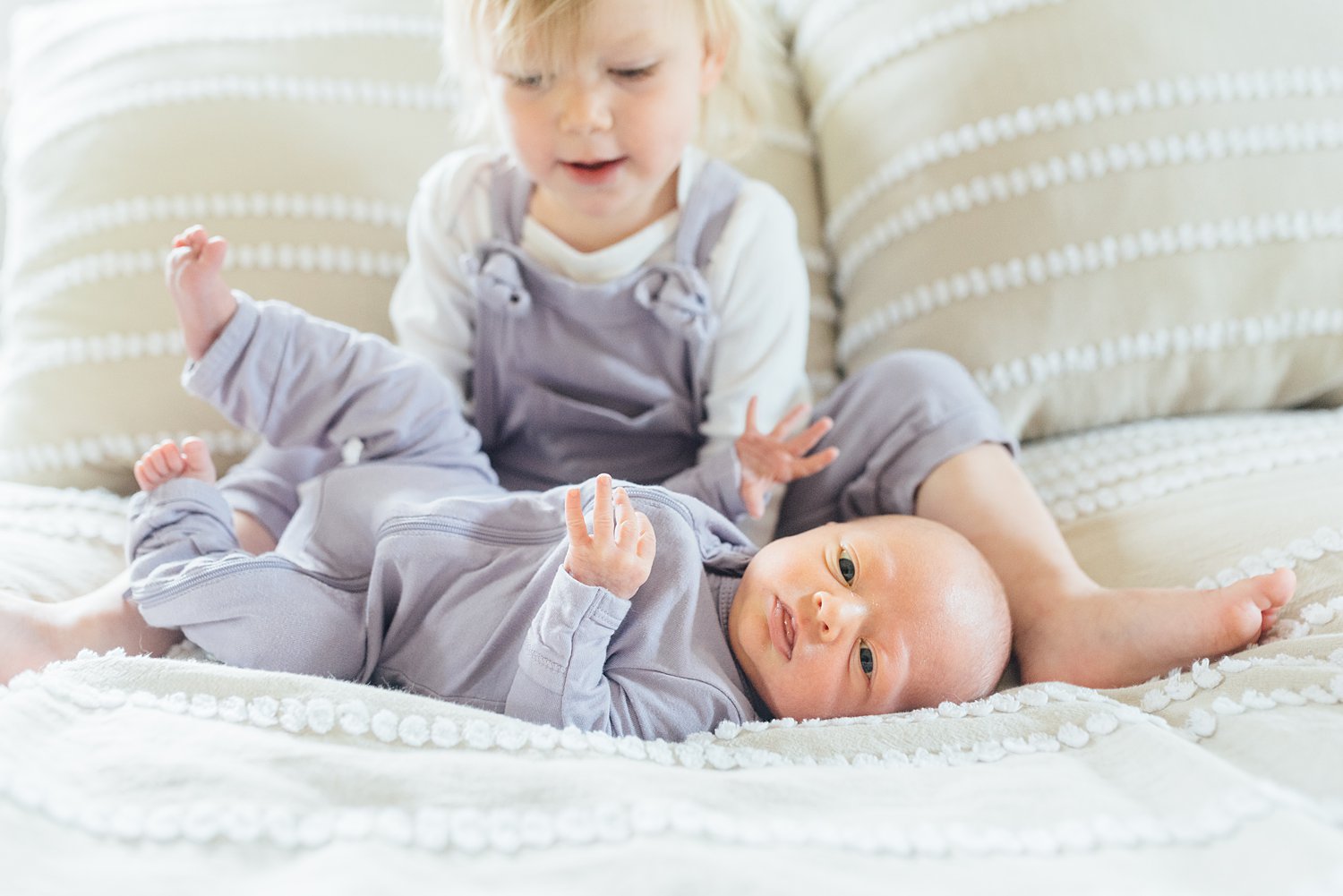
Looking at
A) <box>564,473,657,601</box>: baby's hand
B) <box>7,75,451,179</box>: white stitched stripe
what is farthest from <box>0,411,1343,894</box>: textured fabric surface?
<box>7,75,451,179</box>: white stitched stripe

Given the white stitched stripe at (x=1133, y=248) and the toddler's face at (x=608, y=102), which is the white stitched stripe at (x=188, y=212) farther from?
the white stitched stripe at (x=1133, y=248)

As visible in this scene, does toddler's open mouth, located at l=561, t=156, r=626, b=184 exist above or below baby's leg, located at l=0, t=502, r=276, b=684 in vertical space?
above

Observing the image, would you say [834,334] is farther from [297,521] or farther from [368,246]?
[297,521]

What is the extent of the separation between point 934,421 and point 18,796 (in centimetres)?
75

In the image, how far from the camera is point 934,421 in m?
0.99

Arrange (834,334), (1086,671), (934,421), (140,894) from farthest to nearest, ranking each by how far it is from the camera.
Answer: (834,334)
(934,421)
(1086,671)
(140,894)

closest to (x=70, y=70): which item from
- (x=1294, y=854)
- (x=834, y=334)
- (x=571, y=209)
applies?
(x=571, y=209)

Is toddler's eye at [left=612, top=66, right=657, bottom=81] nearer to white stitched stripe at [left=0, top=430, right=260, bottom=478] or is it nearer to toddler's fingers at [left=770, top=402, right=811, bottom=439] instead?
toddler's fingers at [left=770, top=402, right=811, bottom=439]

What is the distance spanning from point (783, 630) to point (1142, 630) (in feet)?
0.90

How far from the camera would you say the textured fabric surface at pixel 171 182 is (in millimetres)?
1045

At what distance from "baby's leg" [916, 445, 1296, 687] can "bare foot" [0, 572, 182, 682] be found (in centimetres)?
66

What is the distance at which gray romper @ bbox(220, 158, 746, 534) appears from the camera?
3.37 ft

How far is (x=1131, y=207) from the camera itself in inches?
41.4

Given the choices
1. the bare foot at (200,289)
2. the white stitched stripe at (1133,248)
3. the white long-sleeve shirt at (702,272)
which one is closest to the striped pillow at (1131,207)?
the white stitched stripe at (1133,248)
